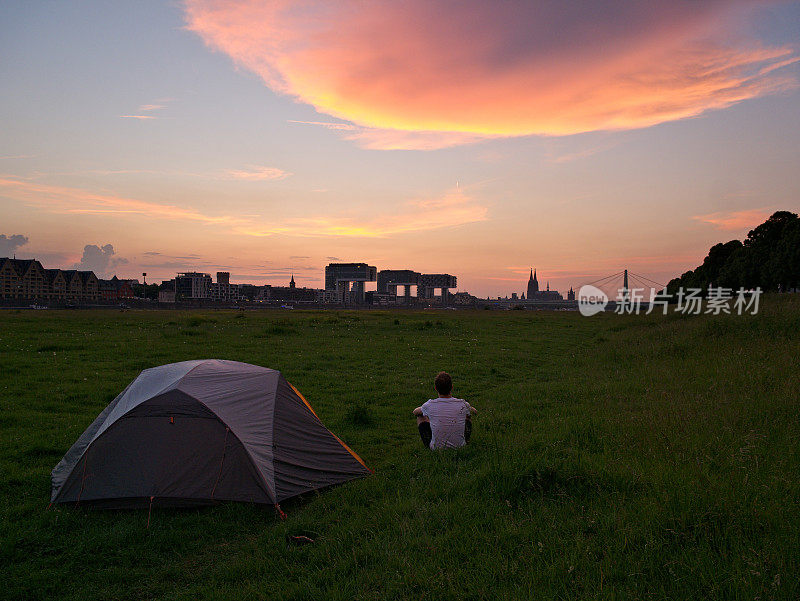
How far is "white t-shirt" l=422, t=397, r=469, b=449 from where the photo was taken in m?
9.05

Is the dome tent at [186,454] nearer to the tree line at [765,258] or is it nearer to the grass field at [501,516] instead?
the grass field at [501,516]

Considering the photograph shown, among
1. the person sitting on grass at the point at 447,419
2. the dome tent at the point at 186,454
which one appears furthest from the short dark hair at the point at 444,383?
the dome tent at the point at 186,454

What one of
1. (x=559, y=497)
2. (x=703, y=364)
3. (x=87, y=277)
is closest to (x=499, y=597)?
(x=559, y=497)

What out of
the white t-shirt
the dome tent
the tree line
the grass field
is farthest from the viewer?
the tree line

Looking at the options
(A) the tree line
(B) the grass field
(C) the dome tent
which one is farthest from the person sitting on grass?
(A) the tree line

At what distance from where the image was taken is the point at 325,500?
7938 millimetres

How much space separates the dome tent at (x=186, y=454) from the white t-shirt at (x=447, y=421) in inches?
83.8

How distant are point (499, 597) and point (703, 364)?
15361mm

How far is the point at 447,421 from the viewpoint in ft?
29.7

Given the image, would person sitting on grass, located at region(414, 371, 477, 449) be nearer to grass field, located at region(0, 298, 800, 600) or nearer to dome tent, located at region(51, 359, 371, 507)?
grass field, located at region(0, 298, 800, 600)

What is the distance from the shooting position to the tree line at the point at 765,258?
61219mm

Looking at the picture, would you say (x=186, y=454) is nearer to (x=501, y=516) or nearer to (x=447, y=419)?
(x=447, y=419)

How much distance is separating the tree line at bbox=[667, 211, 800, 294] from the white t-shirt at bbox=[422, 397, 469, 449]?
2753 inches

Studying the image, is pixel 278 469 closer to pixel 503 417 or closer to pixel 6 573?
pixel 6 573
